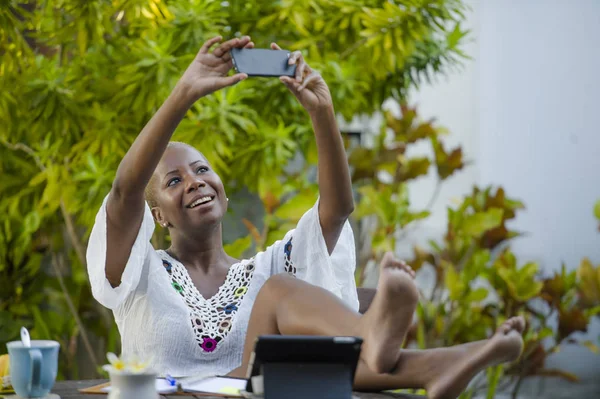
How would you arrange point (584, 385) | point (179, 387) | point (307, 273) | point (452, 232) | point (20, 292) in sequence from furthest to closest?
1. point (584, 385)
2. point (452, 232)
3. point (20, 292)
4. point (307, 273)
5. point (179, 387)

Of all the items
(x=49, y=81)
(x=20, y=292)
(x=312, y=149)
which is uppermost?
(x=49, y=81)

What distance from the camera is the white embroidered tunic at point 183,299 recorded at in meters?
2.12

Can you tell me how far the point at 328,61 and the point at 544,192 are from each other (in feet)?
7.35

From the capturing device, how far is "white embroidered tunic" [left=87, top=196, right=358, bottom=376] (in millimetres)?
2123

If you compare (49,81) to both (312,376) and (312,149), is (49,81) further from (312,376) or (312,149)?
(312,376)

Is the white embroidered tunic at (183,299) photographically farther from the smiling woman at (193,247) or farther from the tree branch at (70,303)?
the tree branch at (70,303)

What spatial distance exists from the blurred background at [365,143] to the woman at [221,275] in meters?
1.45

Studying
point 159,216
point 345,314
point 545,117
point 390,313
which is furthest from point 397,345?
point 545,117

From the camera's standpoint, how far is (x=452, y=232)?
193 inches

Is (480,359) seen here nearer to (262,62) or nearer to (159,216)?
(262,62)

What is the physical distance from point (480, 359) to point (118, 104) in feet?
8.84

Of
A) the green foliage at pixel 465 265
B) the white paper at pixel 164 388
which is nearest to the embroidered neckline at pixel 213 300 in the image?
the white paper at pixel 164 388

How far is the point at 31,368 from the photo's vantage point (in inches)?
61.1

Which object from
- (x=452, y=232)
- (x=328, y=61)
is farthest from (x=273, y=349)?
(x=452, y=232)
